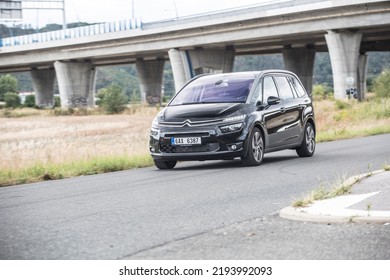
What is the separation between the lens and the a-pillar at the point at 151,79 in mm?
92375

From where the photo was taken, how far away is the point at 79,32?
77.7 metres

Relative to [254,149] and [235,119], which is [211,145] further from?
[254,149]

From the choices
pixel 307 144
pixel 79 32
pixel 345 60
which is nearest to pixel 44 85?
pixel 79 32

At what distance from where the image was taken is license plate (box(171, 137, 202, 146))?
1376cm

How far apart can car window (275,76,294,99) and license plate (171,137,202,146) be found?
9.19 ft

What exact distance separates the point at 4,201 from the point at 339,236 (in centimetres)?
512

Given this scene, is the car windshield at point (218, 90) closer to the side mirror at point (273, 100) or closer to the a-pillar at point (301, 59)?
the side mirror at point (273, 100)

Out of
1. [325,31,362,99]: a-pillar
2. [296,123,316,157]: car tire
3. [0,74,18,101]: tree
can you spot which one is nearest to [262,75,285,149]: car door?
[296,123,316,157]: car tire

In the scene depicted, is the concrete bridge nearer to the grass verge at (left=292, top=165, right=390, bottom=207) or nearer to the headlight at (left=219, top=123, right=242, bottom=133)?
the headlight at (left=219, top=123, right=242, bottom=133)

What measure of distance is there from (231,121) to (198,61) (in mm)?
58745

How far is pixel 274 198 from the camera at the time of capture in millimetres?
9359

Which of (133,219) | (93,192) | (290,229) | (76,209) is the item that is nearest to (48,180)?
(93,192)

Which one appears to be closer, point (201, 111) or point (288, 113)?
point (201, 111)
